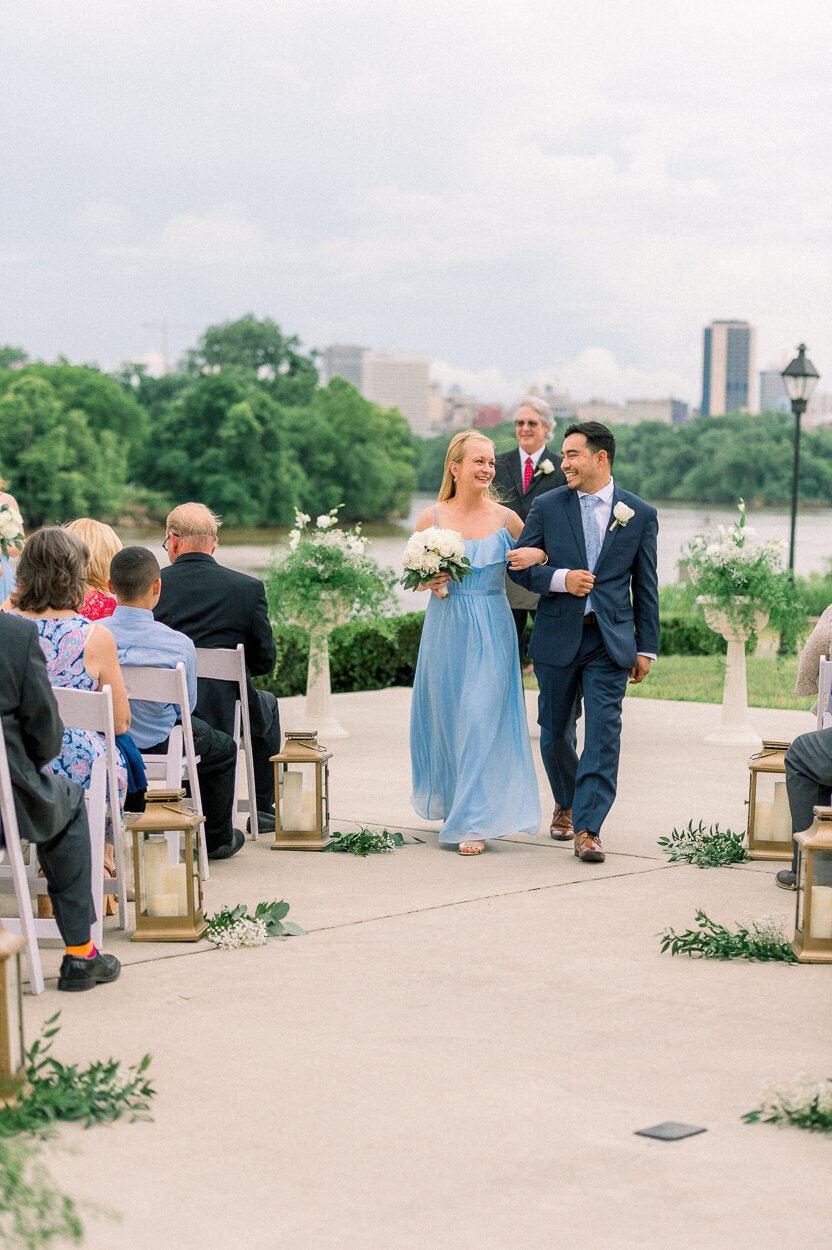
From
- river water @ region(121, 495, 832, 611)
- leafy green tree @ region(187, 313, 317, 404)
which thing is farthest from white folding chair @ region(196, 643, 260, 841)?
leafy green tree @ region(187, 313, 317, 404)

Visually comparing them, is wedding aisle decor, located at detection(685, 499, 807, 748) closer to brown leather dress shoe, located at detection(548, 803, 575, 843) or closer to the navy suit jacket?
brown leather dress shoe, located at detection(548, 803, 575, 843)

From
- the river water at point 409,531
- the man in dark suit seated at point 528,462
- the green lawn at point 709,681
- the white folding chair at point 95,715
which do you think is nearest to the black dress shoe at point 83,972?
the white folding chair at point 95,715

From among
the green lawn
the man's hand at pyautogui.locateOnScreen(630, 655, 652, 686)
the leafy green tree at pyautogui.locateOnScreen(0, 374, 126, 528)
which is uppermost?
the leafy green tree at pyautogui.locateOnScreen(0, 374, 126, 528)

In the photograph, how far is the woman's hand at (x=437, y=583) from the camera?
6641 millimetres

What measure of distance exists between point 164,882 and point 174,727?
3.16 feet

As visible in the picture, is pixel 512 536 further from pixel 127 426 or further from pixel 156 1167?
pixel 127 426

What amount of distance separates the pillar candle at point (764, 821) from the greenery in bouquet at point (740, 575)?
370cm

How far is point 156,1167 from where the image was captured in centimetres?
321

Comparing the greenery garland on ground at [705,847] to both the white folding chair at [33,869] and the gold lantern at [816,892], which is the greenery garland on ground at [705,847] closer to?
the gold lantern at [816,892]

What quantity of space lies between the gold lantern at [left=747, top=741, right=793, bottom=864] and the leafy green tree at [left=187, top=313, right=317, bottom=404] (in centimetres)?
7276

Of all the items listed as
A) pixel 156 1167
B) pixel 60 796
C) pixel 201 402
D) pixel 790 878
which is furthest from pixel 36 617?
pixel 201 402

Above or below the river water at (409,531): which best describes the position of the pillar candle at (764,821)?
below

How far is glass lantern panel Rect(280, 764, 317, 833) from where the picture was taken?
6.71m

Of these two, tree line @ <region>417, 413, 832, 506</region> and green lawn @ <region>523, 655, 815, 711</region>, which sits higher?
tree line @ <region>417, 413, 832, 506</region>
